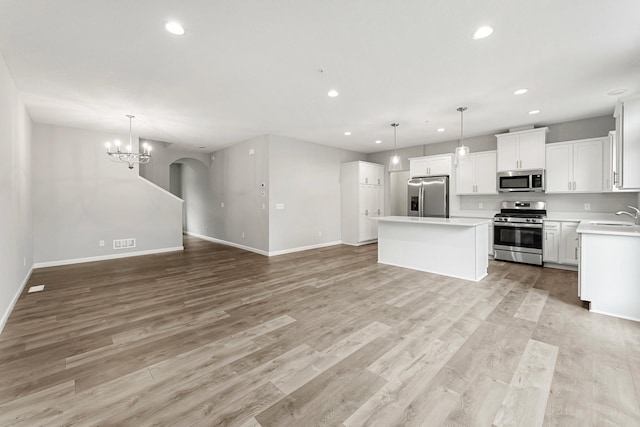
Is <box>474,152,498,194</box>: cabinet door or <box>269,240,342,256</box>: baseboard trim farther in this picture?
<box>269,240,342,256</box>: baseboard trim

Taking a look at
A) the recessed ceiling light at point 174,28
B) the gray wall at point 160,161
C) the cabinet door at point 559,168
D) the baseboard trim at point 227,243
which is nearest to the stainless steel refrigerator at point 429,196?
the cabinet door at point 559,168

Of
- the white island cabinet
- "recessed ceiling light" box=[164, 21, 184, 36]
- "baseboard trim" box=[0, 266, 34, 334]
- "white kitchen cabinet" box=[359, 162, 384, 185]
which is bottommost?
"baseboard trim" box=[0, 266, 34, 334]

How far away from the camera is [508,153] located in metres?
5.60

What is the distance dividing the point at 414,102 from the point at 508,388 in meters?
3.77

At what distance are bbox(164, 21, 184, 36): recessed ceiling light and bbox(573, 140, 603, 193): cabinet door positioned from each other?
Answer: 6373mm

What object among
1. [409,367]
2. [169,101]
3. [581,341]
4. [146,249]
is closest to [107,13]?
[169,101]

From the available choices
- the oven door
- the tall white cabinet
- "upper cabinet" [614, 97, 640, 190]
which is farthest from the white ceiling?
the tall white cabinet

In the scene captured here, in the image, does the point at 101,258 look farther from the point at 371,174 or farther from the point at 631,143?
the point at 631,143

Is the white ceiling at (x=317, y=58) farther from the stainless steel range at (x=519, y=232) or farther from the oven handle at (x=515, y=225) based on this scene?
the oven handle at (x=515, y=225)

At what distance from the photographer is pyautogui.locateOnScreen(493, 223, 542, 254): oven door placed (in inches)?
204

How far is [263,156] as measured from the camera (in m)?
6.39

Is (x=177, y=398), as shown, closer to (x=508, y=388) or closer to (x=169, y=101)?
(x=508, y=388)

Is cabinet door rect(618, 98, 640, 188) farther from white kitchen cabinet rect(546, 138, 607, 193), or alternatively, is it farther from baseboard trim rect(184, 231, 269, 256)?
baseboard trim rect(184, 231, 269, 256)

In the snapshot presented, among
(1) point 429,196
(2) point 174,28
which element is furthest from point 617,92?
(2) point 174,28
